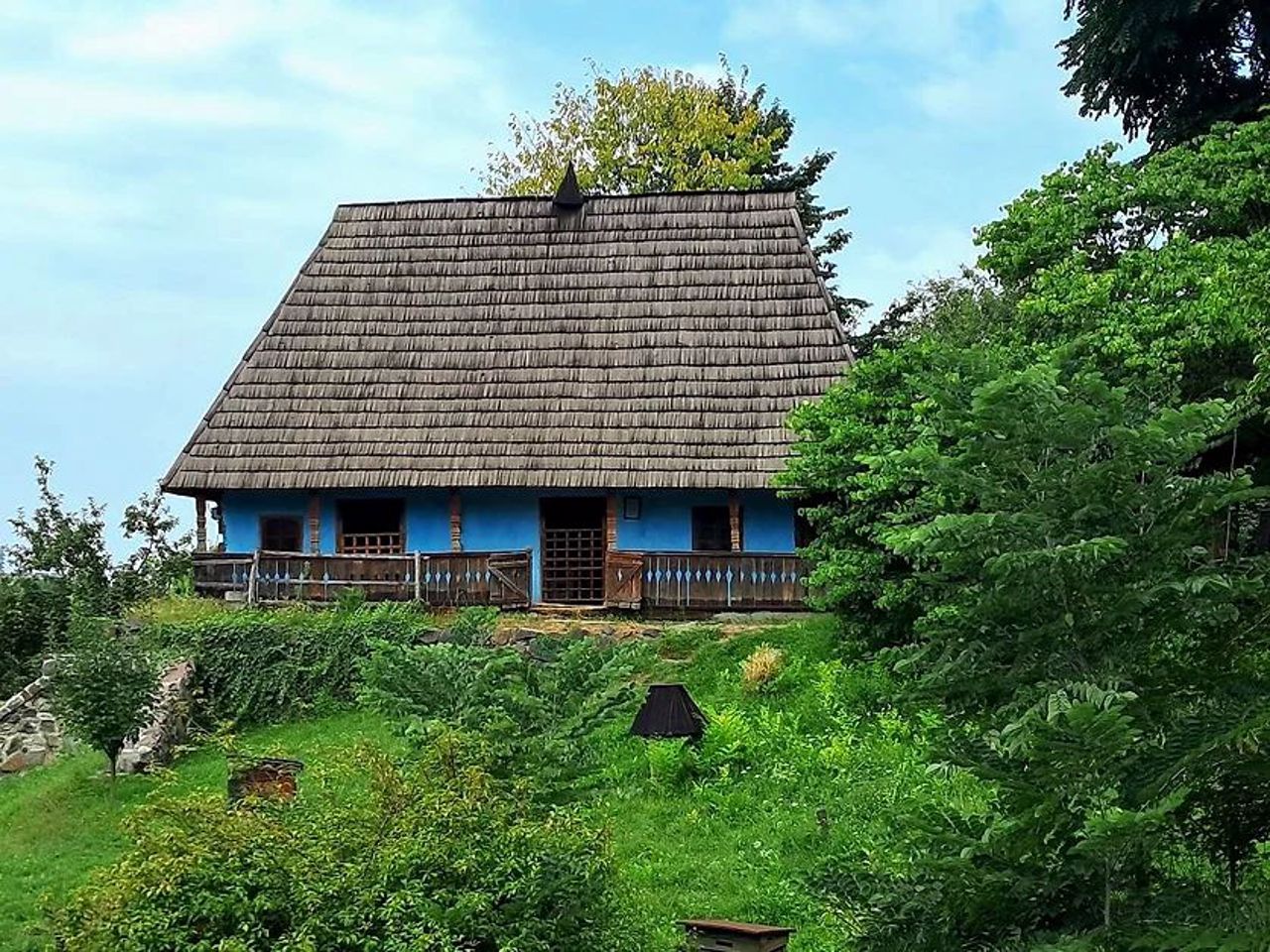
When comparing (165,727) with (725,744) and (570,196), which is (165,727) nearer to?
(725,744)

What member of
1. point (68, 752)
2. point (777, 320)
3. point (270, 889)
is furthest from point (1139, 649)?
point (777, 320)

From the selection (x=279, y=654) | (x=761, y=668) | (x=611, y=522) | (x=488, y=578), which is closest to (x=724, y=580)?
(x=611, y=522)

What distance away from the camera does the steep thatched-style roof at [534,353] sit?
73.6 ft

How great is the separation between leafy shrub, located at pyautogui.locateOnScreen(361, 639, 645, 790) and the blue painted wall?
40.0ft

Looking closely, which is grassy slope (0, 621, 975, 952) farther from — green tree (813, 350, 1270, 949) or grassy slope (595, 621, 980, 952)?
green tree (813, 350, 1270, 949)

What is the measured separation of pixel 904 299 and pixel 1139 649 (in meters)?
32.7

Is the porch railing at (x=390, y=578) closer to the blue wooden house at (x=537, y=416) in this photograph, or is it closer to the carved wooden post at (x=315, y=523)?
the blue wooden house at (x=537, y=416)

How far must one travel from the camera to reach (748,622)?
67.3ft

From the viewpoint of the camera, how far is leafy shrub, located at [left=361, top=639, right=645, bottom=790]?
355 inches

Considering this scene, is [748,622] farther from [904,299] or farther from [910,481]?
[904,299]

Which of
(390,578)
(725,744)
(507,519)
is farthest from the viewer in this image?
(507,519)

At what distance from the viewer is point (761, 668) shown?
17.0 m

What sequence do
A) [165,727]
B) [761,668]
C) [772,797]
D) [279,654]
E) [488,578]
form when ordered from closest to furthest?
[772,797]
[761,668]
[165,727]
[279,654]
[488,578]

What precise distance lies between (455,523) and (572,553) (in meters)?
2.01
